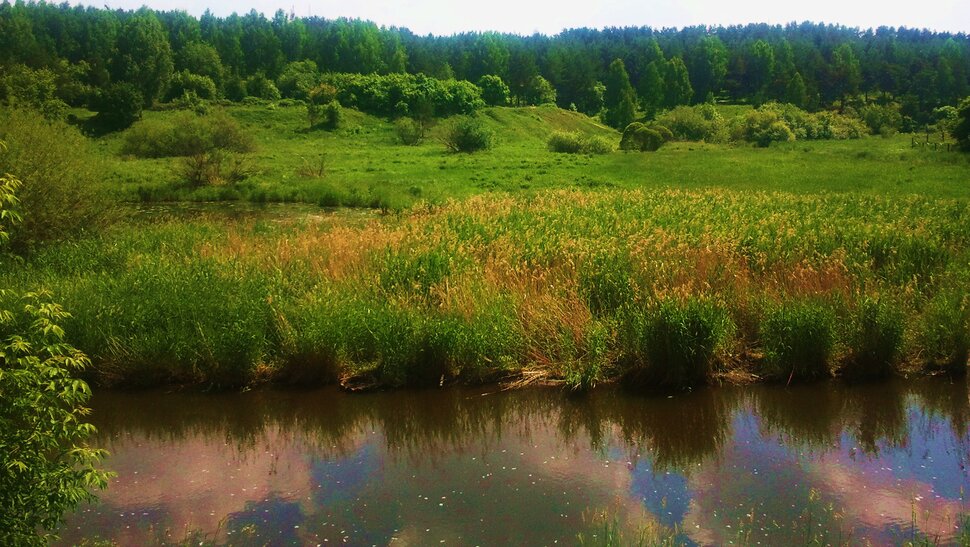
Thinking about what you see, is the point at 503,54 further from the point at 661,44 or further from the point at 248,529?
the point at 248,529

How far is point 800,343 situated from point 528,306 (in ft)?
15.1

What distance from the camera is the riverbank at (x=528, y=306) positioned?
12297mm

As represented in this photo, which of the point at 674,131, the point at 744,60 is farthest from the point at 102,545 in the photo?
the point at 744,60

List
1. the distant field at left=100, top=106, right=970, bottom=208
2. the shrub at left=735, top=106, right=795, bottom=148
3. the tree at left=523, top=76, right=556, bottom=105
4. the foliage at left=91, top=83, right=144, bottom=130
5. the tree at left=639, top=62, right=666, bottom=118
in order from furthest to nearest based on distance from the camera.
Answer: the tree at left=523, top=76, right=556, bottom=105 → the tree at left=639, top=62, right=666, bottom=118 → the foliage at left=91, top=83, right=144, bottom=130 → the shrub at left=735, top=106, right=795, bottom=148 → the distant field at left=100, top=106, right=970, bottom=208

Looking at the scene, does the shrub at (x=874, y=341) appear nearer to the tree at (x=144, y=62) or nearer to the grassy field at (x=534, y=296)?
the grassy field at (x=534, y=296)

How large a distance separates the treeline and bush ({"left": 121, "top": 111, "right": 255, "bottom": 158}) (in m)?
36.0

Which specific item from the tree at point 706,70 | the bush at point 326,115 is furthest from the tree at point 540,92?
the bush at point 326,115

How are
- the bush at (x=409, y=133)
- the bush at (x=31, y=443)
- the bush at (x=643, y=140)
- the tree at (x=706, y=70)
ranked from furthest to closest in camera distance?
the tree at (x=706, y=70), the bush at (x=409, y=133), the bush at (x=643, y=140), the bush at (x=31, y=443)

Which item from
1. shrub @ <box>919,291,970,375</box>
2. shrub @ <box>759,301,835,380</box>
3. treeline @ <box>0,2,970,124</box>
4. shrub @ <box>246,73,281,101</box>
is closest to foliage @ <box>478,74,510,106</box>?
treeline @ <box>0,2,970,124</box>

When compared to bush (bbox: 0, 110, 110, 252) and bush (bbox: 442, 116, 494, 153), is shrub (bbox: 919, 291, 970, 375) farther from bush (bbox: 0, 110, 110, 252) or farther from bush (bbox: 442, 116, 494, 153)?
bush (bbox: 442, 116, 494, 153)

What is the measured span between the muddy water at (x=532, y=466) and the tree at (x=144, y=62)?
77.7 m

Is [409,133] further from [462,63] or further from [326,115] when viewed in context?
[462,63]

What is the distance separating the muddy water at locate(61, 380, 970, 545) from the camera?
8031 millimetres

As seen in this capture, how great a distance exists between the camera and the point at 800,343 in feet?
39.9
